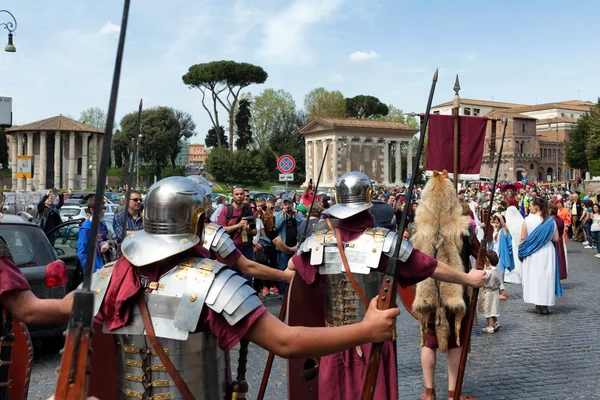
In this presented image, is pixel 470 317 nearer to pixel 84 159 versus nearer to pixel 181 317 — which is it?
pixel 181 317

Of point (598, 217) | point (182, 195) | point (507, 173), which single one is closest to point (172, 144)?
point (507, 173)

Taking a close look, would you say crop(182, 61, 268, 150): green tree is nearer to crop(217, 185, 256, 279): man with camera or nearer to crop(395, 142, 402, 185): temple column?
crop(395, 142, 402, 185): temple column

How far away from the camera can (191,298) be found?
225 cm

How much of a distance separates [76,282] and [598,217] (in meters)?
14.4

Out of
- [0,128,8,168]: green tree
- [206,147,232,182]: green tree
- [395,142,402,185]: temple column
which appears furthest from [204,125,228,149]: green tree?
[0,128,8,168]: green tree

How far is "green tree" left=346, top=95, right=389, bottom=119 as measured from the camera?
94938mm

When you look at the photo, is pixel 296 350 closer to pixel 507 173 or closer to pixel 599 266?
pixel 599 266

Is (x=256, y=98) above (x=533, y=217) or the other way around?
above

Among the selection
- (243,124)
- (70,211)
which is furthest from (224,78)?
(70,211)

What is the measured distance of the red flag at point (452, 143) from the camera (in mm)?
8062

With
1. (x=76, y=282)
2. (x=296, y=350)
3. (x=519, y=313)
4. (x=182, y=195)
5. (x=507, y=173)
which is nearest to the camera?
(x=296, y=350)

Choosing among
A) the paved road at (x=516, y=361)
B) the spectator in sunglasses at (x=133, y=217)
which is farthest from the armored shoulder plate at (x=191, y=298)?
the spectator in sunglasses at (x=133, y=217)

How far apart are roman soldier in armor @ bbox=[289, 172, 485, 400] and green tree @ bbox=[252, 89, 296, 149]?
75.9 metres

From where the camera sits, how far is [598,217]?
56.9 ft
